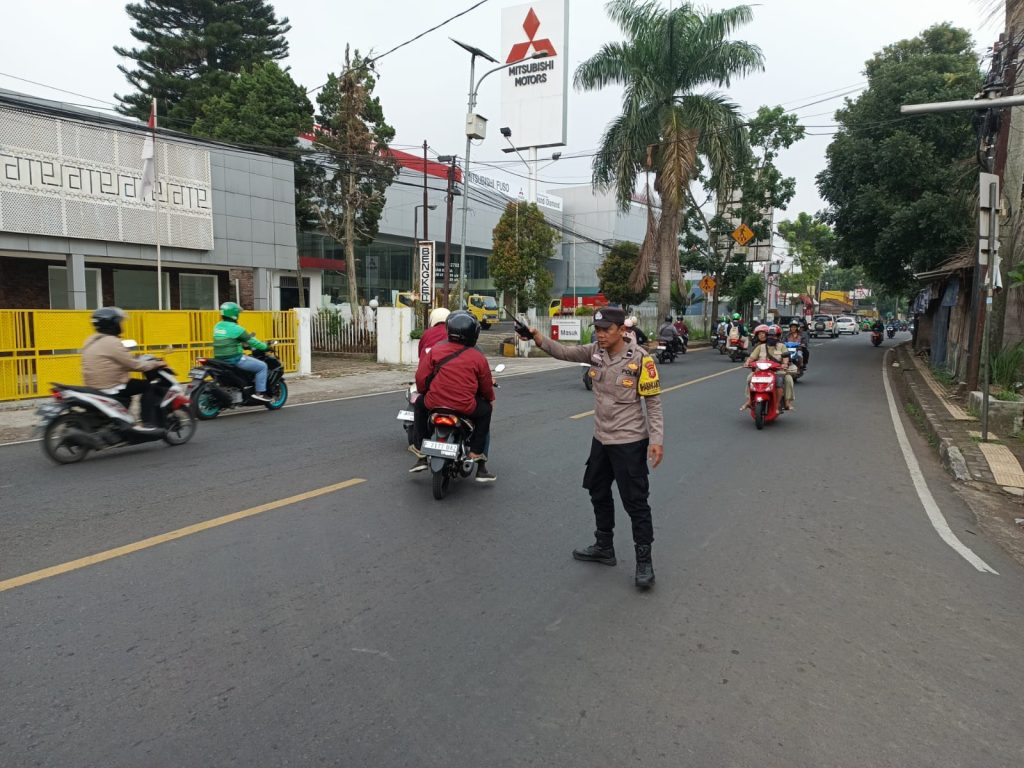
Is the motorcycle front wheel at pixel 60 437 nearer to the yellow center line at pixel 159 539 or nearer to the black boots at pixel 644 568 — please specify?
the yellow center line at pixel 159 539

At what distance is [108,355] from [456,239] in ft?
134

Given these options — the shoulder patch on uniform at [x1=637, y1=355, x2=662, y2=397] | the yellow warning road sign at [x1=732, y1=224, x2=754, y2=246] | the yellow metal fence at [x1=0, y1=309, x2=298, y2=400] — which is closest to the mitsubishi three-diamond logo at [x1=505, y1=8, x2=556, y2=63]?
the yellow warning road sign at [x1=732, y1=224, x2=754, y2=246]

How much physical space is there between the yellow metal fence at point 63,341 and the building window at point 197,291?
8579 millimetres

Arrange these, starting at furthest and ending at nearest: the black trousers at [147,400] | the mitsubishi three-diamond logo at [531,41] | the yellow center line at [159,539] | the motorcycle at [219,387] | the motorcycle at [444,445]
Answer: the mitsubishi three-diamond logo at [531,41] → the motorcycle at [219,387] → the black trousers at [147,400] → the motorcycle at [444,445] → the yellow center line at [159,539]

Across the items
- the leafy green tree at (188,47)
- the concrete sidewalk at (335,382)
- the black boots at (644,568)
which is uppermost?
the leafy green tree at (188,47)

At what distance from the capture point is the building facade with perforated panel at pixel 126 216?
16.1 m

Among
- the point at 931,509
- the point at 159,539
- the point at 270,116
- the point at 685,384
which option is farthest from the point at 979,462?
the point at 270,116

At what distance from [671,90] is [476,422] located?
25.8 metres

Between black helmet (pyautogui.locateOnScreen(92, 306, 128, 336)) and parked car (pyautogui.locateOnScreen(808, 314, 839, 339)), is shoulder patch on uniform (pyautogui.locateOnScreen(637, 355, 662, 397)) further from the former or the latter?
parked car (pyautogui.locateOnScreen(808, 314, 839, 339))

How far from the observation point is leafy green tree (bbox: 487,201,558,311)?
2914 cm

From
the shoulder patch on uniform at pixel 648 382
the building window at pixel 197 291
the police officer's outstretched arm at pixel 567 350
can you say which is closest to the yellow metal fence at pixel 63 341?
the building window at pixel 197 291

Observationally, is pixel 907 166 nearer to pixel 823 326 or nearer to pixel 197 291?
pixel 197 291

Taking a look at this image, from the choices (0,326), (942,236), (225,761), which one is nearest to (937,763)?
(225,761)

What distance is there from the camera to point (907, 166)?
904 inches
